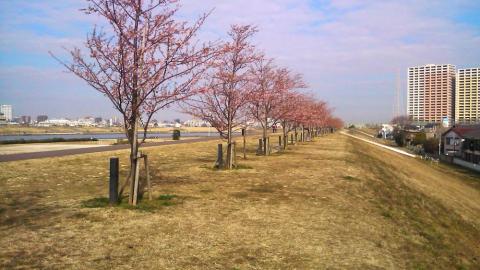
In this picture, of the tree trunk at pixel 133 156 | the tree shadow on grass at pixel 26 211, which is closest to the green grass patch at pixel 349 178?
the tree trunk at pixel 133 156

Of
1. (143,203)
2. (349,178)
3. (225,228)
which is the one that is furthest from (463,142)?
(225,228)

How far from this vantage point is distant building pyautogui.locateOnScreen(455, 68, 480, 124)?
437 feet

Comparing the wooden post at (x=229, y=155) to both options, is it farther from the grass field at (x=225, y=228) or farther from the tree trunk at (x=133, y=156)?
the tree trunk at (x=133, y=156)

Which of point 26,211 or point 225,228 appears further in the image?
point 26,211

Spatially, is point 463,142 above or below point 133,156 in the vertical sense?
below

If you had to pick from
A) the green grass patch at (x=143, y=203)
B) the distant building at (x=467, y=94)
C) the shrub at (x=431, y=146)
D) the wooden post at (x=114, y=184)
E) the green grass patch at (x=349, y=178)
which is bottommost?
the shrub at (x=431, y=146)

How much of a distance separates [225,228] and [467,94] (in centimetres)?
15201

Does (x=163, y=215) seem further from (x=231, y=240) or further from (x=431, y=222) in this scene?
(x=431, y=222)

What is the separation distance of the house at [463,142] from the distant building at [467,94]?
7461 centimetres

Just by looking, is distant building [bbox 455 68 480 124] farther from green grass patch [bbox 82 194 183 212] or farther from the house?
green grass patch [bbox 82 194 183 212]

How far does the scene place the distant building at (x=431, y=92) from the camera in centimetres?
14712

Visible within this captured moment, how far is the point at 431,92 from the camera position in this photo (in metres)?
155

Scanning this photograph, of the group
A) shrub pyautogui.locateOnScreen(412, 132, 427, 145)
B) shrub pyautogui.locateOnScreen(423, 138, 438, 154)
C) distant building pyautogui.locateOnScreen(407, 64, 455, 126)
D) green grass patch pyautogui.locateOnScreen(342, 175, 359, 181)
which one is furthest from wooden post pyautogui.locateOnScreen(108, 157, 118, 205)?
distant building pyautogui.locateOnScreen(407, 64, 455, 126)

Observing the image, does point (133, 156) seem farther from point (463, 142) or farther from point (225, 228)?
point (463, 142)
